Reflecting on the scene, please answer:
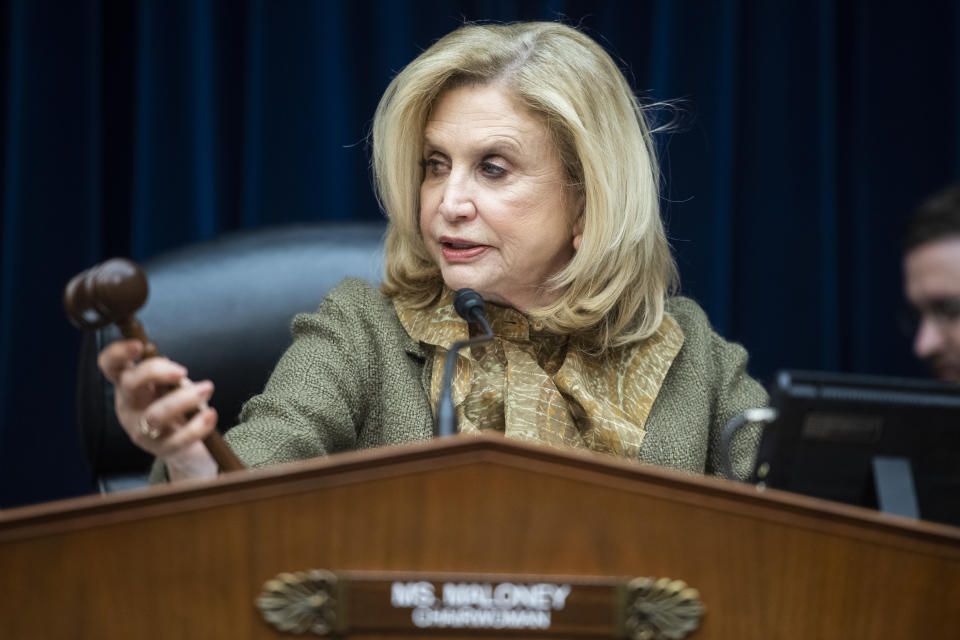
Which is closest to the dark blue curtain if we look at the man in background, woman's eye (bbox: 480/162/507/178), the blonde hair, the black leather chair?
the black leather chair

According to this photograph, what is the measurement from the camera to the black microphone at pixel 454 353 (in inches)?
37.2

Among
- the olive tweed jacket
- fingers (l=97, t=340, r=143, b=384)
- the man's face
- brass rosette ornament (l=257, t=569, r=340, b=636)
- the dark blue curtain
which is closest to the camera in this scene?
brass rosette ornament (l=257, t=569, r=340, b=636)

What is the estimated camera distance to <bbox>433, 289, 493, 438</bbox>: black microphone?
944 mm

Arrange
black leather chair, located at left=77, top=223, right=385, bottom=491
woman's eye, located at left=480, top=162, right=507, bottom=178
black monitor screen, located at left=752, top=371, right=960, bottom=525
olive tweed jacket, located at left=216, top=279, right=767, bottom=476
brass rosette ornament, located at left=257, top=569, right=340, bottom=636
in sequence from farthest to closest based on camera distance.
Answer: black leather chair, located at left=77, top=223, right=385, bottom=491, woman's eye, located at left=480, top=162, right=507, bottom=178, olive tweed jacket, located at left=216, top=279, right=767, bottom=476, black monitor screen, located at left=752, top=371, right=960, bottom=525, brass rosette ornament, located at left=257, top=569, right=340, bottom=636

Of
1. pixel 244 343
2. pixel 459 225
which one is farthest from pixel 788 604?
pixel 244 343

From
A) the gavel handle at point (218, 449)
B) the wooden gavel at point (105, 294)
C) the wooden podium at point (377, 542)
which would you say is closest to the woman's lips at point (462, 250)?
the gavel handle at point (218, 449)

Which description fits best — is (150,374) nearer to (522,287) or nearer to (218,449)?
(218,449)

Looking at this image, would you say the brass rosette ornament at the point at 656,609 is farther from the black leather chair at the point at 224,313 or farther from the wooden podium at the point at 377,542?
the black leather chair at the point at 224,313

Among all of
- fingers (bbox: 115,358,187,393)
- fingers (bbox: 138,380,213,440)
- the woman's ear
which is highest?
the woman's ear

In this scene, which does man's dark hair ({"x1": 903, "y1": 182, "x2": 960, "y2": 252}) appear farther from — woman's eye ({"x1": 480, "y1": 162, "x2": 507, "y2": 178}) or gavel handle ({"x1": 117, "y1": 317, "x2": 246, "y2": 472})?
gavel handle ({"x1": 117, "y1": 317, "x2": 246, "y2": 472})

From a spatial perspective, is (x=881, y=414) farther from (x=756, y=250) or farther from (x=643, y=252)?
(x=756, y=250)

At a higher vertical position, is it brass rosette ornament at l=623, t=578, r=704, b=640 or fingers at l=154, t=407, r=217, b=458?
fingers at l=154, t=407, r=217, b=458

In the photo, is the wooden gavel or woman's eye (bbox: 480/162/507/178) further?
woman's eye (bbox: 480/162/507/178)

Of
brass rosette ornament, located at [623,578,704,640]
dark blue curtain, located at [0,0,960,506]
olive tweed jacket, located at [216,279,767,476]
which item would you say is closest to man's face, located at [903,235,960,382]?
olive tweed jacket, located at [216,279,767,476]
